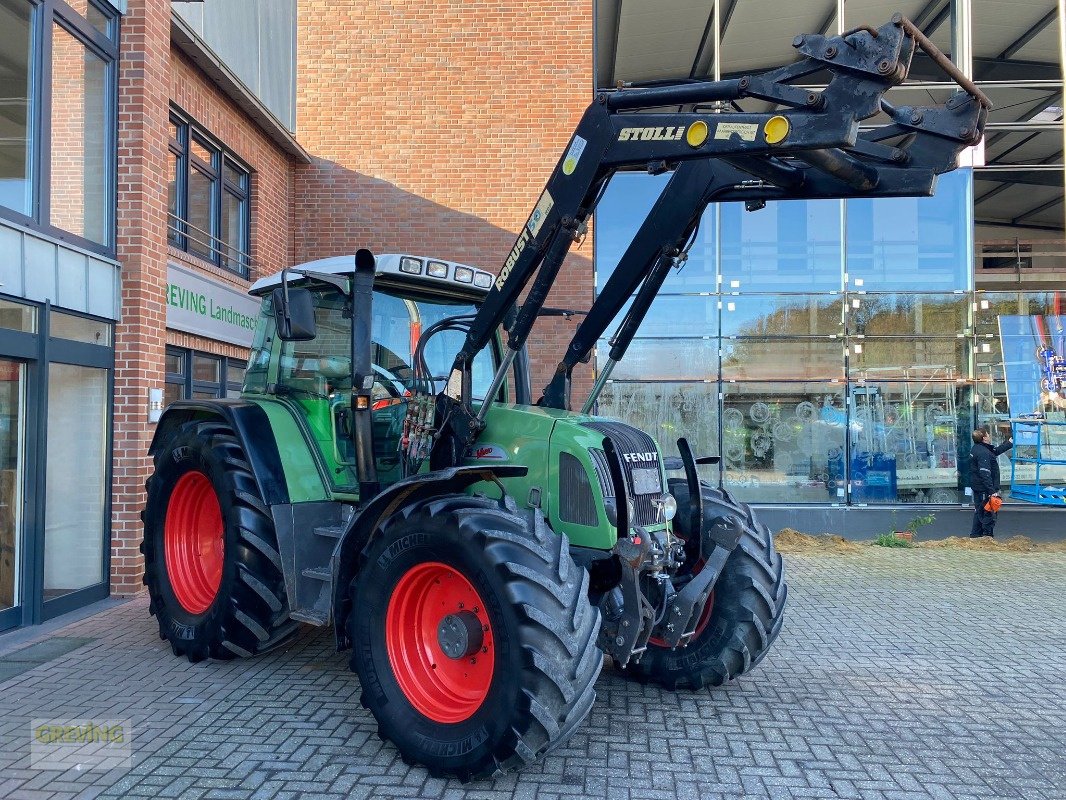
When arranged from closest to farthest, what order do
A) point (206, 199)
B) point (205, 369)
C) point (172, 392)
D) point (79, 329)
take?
point (79, 329) < point (172, 392) < point (205, 369) < point (206, 199)

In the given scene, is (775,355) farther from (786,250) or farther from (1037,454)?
(1037,454)

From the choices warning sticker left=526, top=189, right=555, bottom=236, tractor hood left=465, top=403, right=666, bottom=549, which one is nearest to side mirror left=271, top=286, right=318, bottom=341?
tractor hood left=465, top=403, right=666, bottom=549

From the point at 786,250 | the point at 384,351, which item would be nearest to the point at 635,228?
the point at 786,250

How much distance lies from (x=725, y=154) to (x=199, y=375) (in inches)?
269

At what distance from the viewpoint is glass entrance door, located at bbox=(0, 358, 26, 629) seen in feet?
20.1

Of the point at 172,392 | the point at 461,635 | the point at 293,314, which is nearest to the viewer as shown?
the point at 461,635

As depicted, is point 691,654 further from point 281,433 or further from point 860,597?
point 860,597

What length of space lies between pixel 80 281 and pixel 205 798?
4636 mm

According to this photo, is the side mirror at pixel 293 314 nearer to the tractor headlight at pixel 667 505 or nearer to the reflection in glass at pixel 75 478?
the tractor headlight at pixel 667 505

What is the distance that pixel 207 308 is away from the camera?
29.3ft

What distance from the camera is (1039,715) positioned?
491 cm

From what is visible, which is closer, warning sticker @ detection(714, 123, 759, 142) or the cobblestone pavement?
warning sticker @ detection(714, 123, 759, 142)

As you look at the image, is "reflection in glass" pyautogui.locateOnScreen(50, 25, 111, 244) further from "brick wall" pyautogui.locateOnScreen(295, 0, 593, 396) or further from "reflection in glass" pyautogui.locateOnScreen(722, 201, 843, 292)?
"reflection in glass" pyautogui.locateOnScreen(722, 201, 843, 292)

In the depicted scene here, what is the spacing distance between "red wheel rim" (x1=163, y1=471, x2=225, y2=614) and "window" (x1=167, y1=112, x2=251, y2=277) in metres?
3.49
